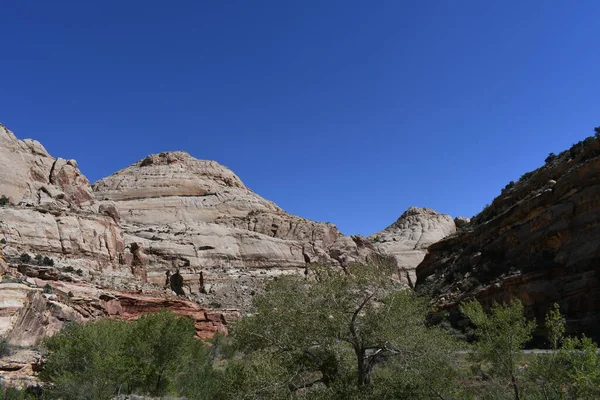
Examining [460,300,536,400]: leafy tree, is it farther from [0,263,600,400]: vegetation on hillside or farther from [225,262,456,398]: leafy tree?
[225,262,456,398]: leafy tree

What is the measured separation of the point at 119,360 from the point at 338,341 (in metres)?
12.3

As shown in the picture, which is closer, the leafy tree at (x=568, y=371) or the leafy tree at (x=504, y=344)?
the leafy tree at (x=568, y=371)

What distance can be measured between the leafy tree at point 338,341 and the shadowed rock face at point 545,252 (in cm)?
1691

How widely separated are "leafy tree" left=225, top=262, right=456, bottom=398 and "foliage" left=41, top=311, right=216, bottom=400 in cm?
878

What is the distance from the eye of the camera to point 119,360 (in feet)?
66.6

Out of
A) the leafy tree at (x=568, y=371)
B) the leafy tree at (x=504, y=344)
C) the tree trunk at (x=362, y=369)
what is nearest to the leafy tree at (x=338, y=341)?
the tree trunk at (x=362, y=369)

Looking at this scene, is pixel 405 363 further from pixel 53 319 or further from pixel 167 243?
pixel 167 243

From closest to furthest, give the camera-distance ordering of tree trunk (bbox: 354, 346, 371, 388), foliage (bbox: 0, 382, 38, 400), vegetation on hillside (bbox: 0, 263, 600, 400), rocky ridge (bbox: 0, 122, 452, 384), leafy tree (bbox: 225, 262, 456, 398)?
vegetation on hillside (bbox: 0, 263, 600, 400) < leafy tree (bbox: 225, 262, 456, 398) < tree trunk (bbox: 354, 346, 371, 388) < foliage (bbox: 0, 382, 38, 400) < rocky ridge (bbox: 0, 122, 452, 384)

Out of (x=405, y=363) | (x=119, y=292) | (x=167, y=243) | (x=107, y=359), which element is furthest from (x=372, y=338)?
(x=167, y=243)

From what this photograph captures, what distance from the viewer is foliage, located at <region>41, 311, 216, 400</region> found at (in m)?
19.2

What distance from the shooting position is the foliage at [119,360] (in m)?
19.2

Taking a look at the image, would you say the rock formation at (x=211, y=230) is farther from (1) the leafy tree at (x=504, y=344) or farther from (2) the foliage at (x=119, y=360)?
(1) the leafy tree at (x=504, y=344)

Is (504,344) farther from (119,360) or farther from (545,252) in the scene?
(545,252)

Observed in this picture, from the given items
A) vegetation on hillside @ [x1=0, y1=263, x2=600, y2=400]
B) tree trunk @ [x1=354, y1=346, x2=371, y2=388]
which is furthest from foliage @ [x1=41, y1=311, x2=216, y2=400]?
tree trunk @ [x1=354, y1=346, x2=371, y2=388]
